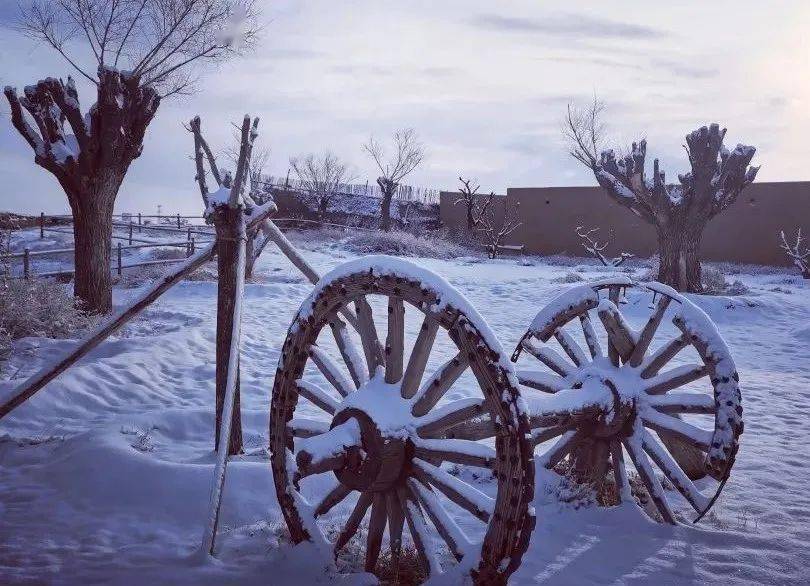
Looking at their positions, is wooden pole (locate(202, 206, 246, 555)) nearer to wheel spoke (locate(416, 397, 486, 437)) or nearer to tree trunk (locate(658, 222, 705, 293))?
wheel spoke (locate(416, 397, 486, 437))

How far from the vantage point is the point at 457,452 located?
2.27 m

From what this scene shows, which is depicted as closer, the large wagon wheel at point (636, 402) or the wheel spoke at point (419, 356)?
the wheel spoke at point (419, 356)

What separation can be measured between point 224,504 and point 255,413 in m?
1.83

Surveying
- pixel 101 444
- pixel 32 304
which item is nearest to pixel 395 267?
pixel 101 444

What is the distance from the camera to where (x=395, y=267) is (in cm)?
232

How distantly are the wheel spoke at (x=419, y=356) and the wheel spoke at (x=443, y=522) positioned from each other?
0.37m

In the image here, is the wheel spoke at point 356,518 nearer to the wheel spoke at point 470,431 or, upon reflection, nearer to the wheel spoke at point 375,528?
the wheel spoke at point 375,528

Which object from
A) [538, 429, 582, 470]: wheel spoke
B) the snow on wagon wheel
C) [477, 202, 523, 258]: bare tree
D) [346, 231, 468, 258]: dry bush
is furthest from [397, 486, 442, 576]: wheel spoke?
[477, 202, 523, 258]: bare tree

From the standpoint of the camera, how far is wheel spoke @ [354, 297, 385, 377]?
2551 millimetres

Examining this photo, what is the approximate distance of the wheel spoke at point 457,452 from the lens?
7.32 feet

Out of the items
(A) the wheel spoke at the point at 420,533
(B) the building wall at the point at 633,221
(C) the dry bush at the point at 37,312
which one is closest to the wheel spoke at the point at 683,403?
(A) the wheel spoke at the point at 420,533

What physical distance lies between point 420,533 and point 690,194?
534 inches

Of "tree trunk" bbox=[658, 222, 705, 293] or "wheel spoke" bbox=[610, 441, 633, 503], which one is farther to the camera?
"tree trunk" bbox=[658, 222, 705, 293]

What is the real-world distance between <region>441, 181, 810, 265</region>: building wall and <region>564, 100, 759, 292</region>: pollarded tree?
12.2 meters
